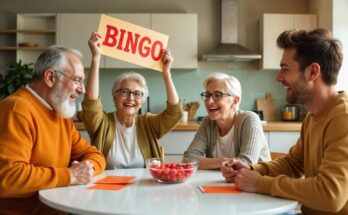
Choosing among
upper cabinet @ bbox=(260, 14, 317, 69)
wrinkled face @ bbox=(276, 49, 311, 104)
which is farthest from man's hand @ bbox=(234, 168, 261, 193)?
upper cabinet @ bbox=(260, 14, 317, 69)

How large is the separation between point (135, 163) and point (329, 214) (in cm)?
111

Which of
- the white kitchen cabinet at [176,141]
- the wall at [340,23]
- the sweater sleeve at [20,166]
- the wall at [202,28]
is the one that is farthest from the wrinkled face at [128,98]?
the wall at [340,23]

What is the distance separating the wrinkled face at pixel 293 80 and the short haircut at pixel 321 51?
0.9 inches

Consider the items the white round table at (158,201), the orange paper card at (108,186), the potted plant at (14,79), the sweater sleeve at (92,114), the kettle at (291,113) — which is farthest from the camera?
the kettle at (291,113)

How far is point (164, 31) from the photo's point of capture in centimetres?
445

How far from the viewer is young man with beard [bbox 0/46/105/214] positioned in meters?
1.46

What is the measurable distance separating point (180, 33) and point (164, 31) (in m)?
0.19

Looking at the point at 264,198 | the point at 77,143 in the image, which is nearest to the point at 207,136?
the point at 77,143

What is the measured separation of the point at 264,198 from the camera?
54.4 inches

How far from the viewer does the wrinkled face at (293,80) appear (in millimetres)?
1499

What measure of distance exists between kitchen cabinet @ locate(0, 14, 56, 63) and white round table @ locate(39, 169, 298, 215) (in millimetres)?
3569

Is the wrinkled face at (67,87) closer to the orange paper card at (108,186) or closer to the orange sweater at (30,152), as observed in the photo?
the orange sweater at (30,152)

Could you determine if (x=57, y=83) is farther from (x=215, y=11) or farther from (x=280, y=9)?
(x=280, y=9)

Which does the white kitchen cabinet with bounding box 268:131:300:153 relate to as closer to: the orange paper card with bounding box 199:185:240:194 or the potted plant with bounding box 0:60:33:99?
the orange paper card with bounding box 199:185:240:194
